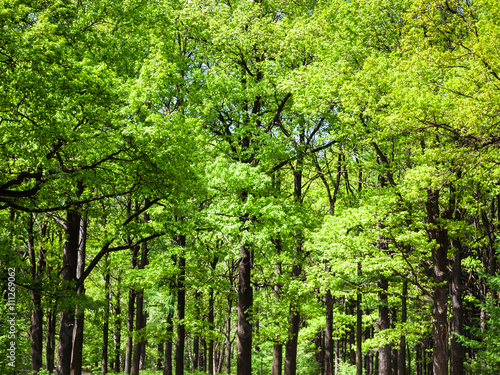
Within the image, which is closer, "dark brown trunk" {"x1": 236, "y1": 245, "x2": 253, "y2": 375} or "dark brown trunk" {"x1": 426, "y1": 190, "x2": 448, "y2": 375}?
"dark brown trunk" {"x1": 426, "y1": 190, "x2": 448, "y2": 375}

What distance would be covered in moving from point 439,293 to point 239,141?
29.5 feet

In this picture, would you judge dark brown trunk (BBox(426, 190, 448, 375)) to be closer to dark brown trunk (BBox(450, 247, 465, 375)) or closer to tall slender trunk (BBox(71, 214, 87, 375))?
dark brown trunk (BBox(450, 247, 465, 375))

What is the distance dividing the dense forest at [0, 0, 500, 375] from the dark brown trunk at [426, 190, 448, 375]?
0.20ft

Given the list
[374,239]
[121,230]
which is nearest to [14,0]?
[121,230]

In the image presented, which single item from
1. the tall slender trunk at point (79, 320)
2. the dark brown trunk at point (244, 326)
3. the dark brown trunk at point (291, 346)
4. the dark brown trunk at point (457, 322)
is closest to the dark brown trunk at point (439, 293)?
the dark brown trunk at point (457, 322)

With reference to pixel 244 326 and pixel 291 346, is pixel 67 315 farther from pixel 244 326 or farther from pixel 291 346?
pixel 291 346

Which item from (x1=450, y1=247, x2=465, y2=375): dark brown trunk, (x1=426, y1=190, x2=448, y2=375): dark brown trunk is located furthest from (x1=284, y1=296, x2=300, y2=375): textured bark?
(x1=450, y1=247, x2=465, y2=375): dark brown trunk

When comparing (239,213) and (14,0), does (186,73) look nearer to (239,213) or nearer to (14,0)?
(239,213)

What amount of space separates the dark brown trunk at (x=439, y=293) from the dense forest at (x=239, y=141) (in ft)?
0.20

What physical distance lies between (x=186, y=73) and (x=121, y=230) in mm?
8231

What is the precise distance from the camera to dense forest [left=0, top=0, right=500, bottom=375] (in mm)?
8750

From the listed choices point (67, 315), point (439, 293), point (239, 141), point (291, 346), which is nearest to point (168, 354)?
point (291, 346)

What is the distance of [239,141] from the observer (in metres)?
15.3

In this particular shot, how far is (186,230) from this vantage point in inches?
506
